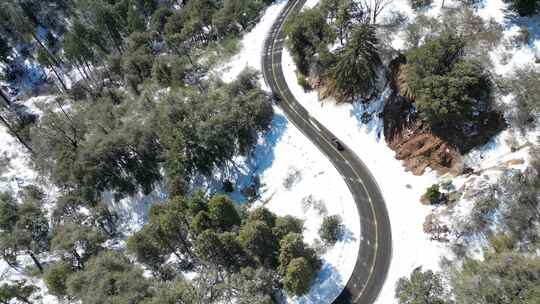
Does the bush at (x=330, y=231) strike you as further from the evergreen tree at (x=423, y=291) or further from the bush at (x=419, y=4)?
the bush at (x=419, y=4)

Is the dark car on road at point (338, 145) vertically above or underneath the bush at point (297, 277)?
above

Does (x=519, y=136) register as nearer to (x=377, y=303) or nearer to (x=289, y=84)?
(x=377, y=303)

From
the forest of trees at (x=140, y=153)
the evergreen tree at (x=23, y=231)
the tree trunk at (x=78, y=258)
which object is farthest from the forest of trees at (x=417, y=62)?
the evergreen tree at (x=23, y=231)

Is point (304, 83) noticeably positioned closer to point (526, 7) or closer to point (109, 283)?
point (526, 7)

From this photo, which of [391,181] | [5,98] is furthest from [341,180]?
[5,98]

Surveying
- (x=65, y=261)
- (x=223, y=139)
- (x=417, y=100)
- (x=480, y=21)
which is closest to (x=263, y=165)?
(x=223, y=139)

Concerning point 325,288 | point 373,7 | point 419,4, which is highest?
point 373,7

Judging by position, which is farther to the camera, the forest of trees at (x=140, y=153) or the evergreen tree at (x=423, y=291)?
A: the forest of trees at (x=140, y=153)
